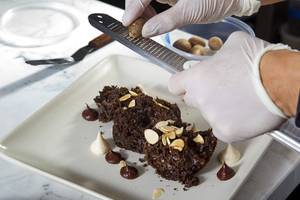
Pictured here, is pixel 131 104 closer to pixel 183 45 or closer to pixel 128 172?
pixel 128 172

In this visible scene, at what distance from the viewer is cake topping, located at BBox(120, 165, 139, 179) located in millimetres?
796

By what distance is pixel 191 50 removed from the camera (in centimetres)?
109

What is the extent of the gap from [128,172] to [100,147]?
0.23 feet

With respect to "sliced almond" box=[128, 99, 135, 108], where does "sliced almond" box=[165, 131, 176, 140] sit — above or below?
above

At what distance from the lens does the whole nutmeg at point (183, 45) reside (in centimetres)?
109

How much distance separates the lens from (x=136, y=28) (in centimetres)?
86

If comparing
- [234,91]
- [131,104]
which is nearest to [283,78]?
[234,91]

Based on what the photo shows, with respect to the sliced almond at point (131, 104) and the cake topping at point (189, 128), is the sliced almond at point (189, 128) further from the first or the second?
the sliced almond at point (131, 104)

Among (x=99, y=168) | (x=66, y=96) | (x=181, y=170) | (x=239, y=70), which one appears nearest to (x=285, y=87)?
(x=239, y=70)

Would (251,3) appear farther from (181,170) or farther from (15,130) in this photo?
(15,130)

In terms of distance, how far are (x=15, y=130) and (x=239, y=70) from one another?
37 cm

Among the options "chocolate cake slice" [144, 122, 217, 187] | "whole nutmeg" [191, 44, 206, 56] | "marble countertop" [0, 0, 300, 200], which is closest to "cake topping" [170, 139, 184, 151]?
"chocolate cake slice" [144, 122, 217, 187]

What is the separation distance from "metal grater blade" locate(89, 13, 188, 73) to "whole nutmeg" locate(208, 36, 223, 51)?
0.27m

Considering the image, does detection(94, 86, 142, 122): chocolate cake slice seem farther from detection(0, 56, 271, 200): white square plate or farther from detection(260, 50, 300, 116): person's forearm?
detection(260, 50, 300, 116): person's forearm
